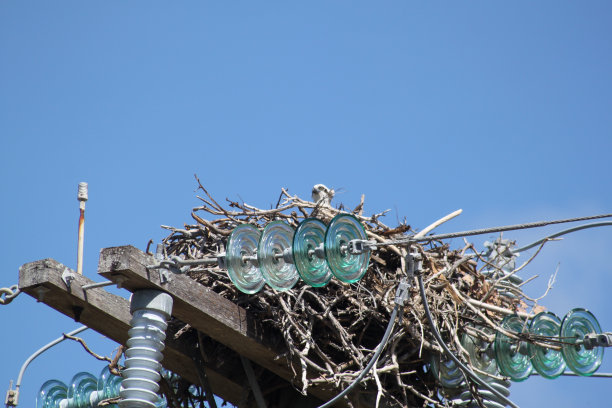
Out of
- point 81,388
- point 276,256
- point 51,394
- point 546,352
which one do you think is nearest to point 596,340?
point 546,352

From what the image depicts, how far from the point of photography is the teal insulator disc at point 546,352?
6.29 metres

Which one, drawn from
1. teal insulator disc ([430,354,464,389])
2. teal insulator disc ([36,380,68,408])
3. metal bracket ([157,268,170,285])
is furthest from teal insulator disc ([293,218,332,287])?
teal insulator disc ([36,380,68,408])

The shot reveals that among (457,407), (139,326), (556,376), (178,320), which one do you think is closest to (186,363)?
(178,320)

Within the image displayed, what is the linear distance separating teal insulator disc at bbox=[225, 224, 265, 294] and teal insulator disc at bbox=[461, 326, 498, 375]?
167 cm

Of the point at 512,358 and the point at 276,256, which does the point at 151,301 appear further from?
the point at 512,358

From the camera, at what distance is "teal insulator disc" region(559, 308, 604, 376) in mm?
6133

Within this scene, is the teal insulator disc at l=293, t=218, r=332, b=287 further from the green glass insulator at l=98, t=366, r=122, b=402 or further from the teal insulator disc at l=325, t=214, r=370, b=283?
the green glass insulator at l=98, t=366, r=122, b=402

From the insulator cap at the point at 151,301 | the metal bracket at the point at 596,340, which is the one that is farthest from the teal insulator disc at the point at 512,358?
the insulator cap at the point at 151,301

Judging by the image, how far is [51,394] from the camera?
7.40 metres

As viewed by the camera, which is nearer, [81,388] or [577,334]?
[577,334]

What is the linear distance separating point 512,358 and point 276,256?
5.59ft

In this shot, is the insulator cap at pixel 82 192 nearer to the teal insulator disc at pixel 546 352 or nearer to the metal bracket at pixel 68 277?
the metal bracket at pixel 68 277

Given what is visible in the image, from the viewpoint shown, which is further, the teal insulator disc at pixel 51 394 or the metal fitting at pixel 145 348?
the teal insulator disc at pixel 51 394

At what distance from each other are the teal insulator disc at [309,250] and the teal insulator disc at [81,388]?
2.49m
